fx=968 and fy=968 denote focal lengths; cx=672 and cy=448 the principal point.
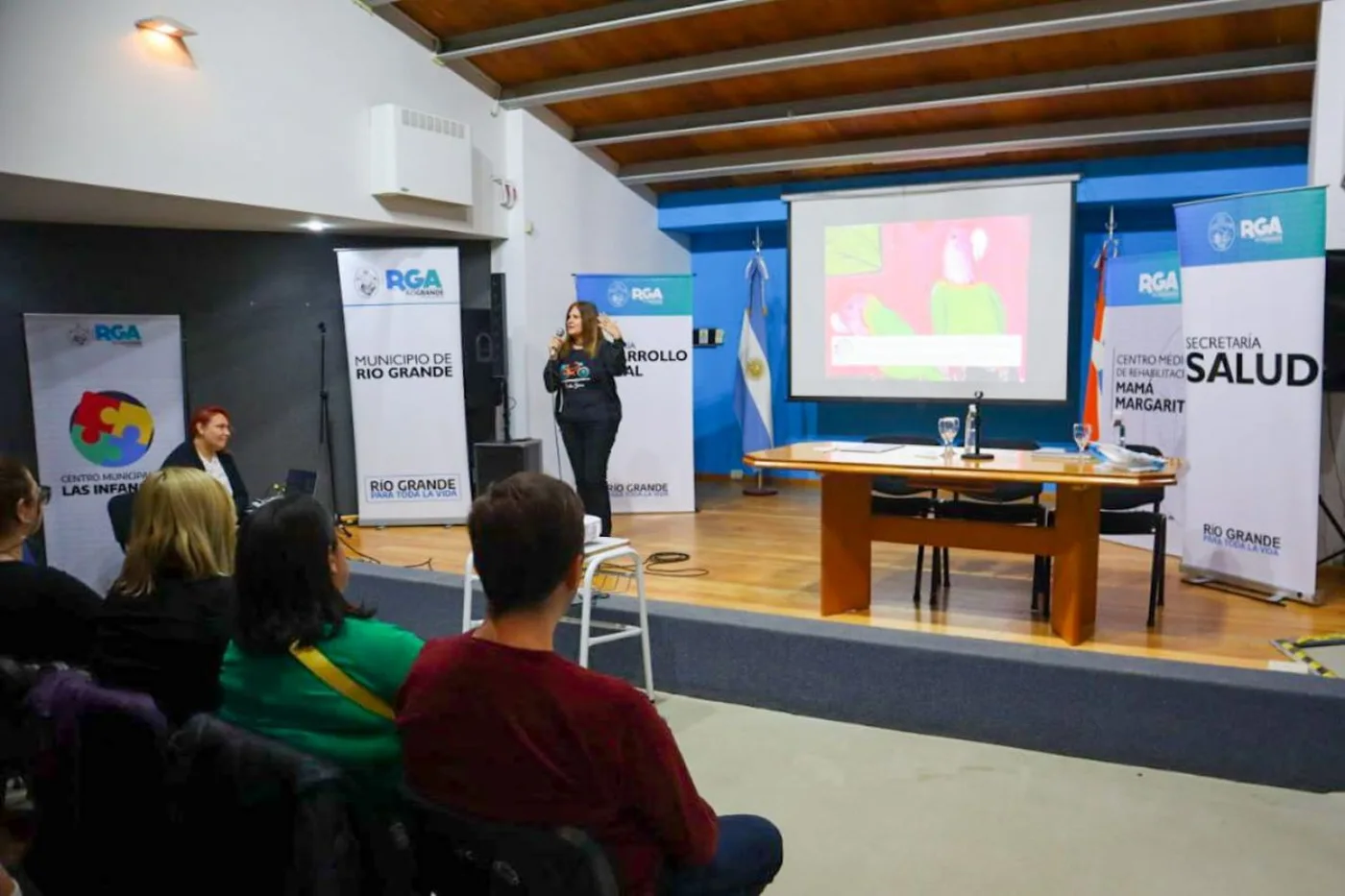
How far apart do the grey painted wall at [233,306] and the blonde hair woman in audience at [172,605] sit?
386 cm

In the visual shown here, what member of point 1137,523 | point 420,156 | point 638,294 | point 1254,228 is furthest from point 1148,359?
point 420,156

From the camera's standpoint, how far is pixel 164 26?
425 centimetres

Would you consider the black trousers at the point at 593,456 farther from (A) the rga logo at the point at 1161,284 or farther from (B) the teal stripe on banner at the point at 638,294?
(A) the rga logo at the point at 1161,284

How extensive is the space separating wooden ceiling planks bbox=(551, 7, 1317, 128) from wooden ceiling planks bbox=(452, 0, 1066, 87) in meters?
0.39

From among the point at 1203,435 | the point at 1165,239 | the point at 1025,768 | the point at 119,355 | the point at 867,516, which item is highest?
the point at 1165,239

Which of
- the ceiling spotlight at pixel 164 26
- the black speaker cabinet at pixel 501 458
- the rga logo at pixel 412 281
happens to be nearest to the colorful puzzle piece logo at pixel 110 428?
the rga logo at pixel 412 281

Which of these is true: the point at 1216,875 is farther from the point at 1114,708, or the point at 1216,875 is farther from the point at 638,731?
the point at 638,731

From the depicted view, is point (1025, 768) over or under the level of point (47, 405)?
under

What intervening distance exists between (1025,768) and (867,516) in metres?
1.26

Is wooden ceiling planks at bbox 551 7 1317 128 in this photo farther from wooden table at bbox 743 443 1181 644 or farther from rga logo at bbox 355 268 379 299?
wooden table at bbox 743 443 1181 644

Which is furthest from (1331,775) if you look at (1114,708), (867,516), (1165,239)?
(1165,239)

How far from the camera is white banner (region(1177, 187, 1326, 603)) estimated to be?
3.80 meters

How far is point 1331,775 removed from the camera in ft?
8.85

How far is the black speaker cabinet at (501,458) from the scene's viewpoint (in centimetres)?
559
